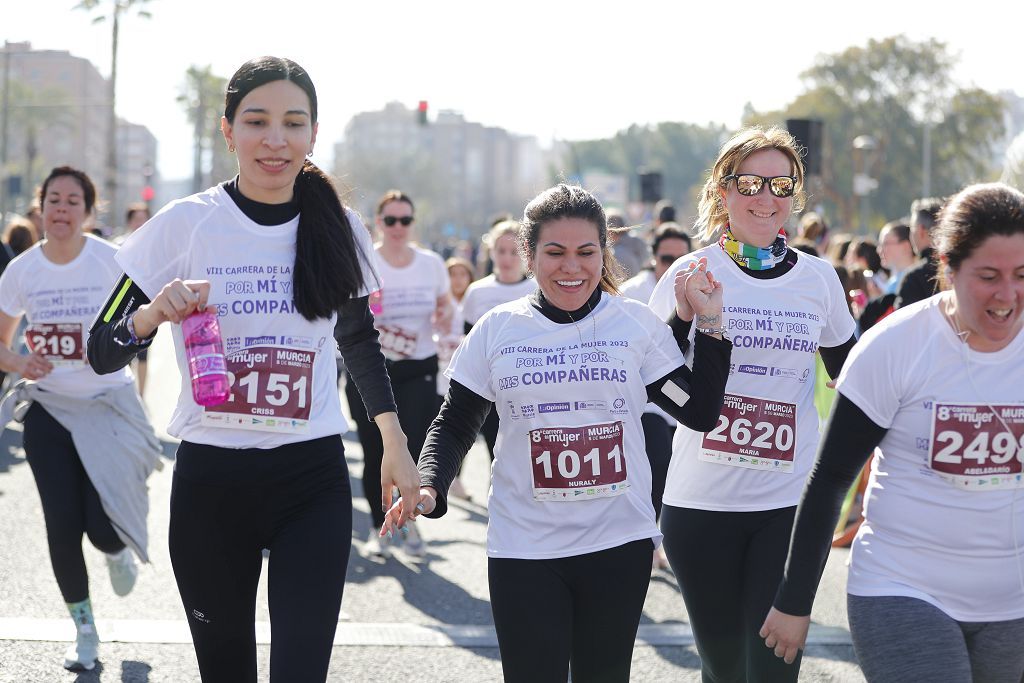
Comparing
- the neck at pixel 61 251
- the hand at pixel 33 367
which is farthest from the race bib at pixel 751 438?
the neck at pixel 61 251

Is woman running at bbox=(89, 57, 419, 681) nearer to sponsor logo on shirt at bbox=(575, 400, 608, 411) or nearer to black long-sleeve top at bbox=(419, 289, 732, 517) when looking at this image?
black long-sleeve top at bbox=(419, 289, 732, 517)

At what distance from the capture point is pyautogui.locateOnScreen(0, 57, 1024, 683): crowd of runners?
10.2ft

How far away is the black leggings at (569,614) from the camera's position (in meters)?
3.56

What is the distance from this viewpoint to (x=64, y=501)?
223 inches

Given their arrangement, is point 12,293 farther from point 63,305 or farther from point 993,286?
point 993,286

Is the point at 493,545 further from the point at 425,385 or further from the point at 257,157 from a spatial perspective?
the point at 425,385

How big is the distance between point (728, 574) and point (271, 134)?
1999 mm

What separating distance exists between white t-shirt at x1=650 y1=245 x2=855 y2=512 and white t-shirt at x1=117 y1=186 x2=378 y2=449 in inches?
51.2

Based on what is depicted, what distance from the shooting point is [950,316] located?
317 cm

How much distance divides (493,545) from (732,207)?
1.55 m

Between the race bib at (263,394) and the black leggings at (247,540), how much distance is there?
7cm

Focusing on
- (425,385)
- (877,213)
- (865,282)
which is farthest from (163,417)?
(877,213)

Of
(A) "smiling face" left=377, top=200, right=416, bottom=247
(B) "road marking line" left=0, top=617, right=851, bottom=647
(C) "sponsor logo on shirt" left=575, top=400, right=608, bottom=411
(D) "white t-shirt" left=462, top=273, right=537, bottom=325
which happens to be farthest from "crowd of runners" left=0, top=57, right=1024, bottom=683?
(D) "white t-shirt" left=462, top=273, right=537, bottom=325

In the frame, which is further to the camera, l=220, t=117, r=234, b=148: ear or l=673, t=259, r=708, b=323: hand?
l=673, t=259, r=708, b=323: hand
